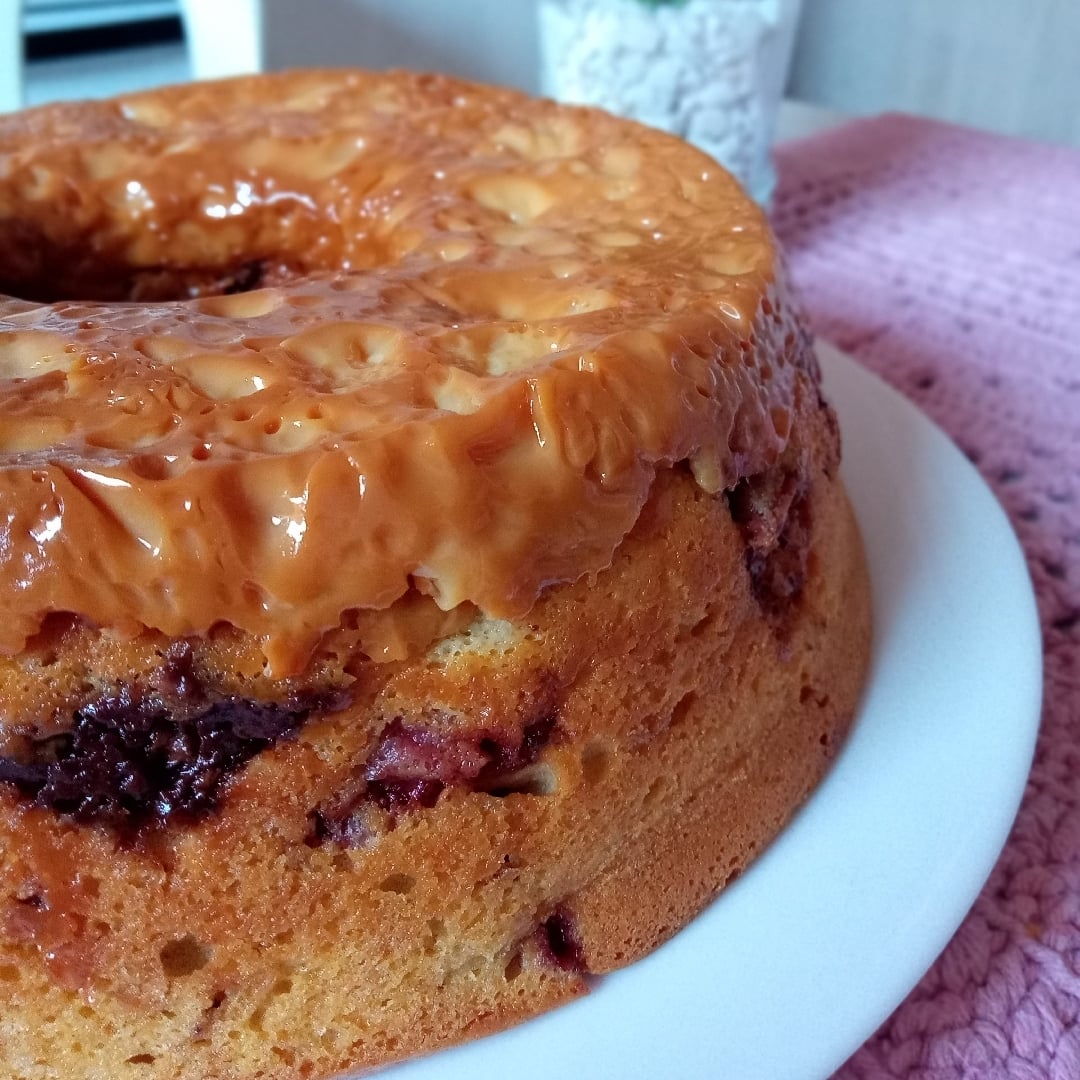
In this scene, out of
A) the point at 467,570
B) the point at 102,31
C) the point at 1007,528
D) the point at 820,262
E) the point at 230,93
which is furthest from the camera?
the point at 102,31

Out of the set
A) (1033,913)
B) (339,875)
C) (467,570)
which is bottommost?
(1033,913)

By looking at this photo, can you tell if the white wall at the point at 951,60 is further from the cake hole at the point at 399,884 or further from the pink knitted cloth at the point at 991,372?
the cake hole at the point at 399,884

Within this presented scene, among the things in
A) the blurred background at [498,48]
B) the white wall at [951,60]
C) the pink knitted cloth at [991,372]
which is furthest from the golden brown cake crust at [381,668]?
the white wall at [951,60]

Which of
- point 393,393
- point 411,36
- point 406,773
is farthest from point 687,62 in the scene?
point 406,773

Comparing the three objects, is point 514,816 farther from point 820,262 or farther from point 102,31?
point 102,31

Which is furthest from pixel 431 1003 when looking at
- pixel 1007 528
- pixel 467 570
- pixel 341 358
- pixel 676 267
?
pixel 1007 528
